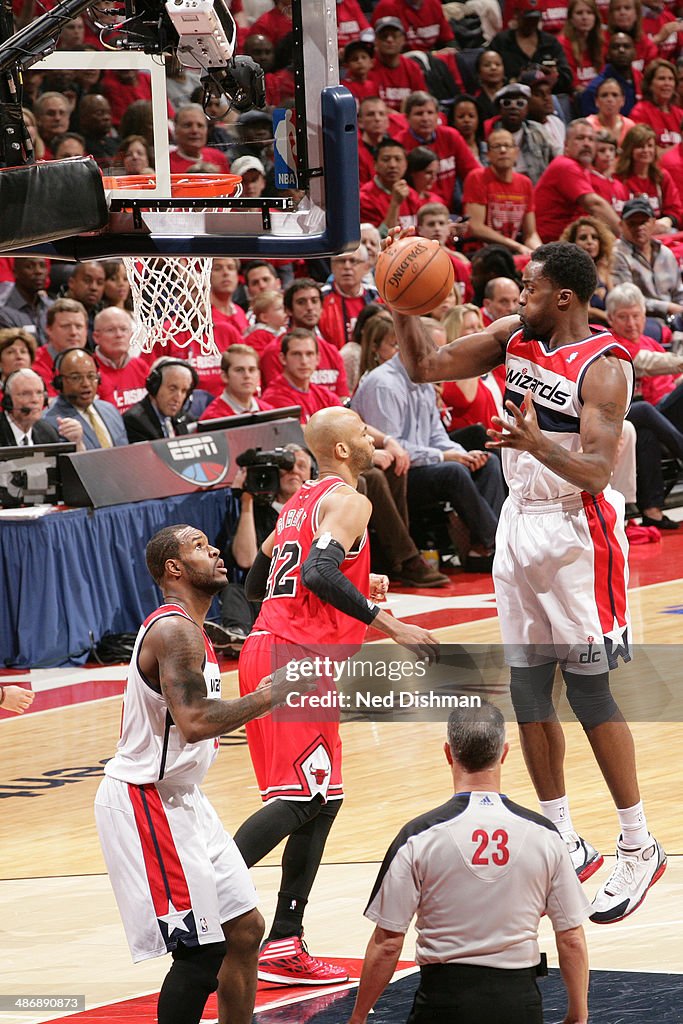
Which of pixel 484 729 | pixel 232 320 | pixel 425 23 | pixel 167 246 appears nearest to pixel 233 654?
pixel 232 320

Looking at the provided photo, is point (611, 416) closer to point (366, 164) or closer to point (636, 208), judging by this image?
point (636, 208)

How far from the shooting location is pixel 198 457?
1024 centimetres

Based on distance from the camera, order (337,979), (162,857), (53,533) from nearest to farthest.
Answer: (162,857)
(337,979)
(53,533)

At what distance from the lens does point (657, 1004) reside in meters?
5.00

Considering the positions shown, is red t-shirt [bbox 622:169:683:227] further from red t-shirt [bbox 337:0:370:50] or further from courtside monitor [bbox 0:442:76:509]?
courtside monitor [bbox 0:442:76:509]

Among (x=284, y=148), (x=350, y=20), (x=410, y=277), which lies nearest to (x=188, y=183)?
(x=284, y=148)

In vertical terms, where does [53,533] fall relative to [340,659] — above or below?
below

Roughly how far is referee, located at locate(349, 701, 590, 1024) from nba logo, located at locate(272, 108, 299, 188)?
2.99 m

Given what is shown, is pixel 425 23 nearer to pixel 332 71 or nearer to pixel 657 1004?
pixel 332 71

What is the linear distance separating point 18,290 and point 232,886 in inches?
288

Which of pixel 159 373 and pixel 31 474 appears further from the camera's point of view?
pixel 159 373

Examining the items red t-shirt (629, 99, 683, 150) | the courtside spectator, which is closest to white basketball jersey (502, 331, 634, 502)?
the courtside spectator

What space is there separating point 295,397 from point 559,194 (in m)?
4.87

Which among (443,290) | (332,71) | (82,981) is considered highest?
(332,71)
